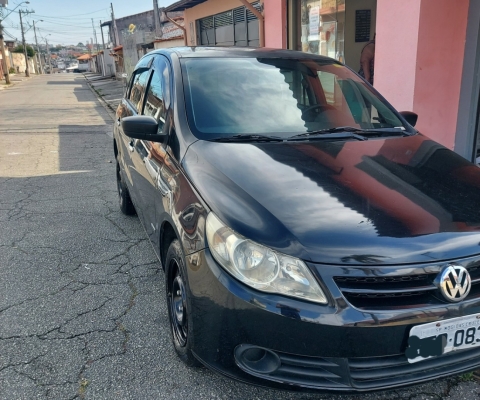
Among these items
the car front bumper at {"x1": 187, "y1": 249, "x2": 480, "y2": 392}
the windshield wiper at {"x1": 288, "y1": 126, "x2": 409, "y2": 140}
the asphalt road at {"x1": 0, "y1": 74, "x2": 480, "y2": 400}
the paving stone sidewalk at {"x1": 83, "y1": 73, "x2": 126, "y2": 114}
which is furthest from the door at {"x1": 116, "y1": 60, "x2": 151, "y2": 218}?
the paving stone sidewalk at {"x1": 83, "y1": 73, "x2": 126, "y2": 114}

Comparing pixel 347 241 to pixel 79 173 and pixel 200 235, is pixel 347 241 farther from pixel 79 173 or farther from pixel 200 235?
pixel 79 173

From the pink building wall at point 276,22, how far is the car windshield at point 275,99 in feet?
17.3

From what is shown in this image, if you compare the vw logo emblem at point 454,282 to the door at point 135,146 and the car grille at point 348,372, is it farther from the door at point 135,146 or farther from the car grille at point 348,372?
the door at point 135,146

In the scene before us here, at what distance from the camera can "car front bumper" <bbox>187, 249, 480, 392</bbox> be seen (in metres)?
1.75

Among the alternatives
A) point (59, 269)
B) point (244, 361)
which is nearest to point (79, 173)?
point (59, 269)

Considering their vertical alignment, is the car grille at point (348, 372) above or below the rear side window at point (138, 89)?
below

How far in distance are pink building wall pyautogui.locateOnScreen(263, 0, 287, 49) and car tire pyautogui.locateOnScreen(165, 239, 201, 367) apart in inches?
268

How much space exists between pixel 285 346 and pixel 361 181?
927mm

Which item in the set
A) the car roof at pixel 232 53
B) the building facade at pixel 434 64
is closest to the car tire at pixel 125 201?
the car roof at pixel 232 53

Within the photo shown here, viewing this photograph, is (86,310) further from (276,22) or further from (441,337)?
(276,22)

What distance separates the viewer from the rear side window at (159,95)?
3021 mm

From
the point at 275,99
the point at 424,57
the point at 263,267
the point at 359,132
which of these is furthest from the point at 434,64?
the point at 263,267

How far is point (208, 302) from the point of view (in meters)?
1.94

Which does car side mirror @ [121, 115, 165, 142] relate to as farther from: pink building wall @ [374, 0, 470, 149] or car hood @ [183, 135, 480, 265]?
pink building wall @ [374, 0, 470, 149]
